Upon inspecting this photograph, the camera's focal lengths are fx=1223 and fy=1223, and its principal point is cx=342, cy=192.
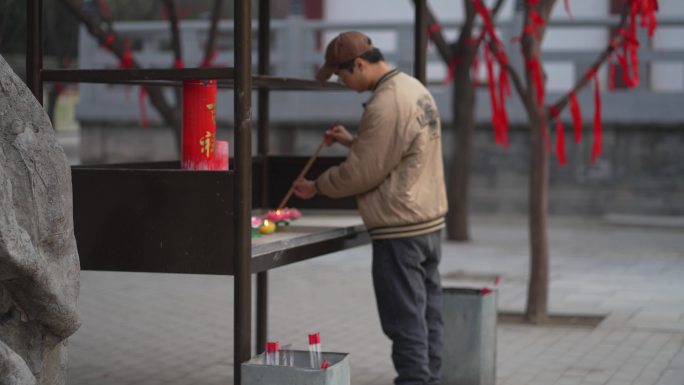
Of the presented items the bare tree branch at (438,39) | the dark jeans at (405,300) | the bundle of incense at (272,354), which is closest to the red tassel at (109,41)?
the bare tree branch at (438,39)

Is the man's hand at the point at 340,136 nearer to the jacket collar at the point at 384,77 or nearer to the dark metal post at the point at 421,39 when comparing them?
the jacket collar at the point at 384,77

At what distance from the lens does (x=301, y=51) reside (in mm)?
17594

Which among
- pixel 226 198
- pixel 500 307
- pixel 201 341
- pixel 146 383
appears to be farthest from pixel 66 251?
pixel 500 307

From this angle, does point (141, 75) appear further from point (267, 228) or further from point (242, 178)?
point (267, 228)

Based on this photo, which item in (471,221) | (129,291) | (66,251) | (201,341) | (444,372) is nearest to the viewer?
(66,251)

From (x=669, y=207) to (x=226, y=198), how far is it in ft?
41.0

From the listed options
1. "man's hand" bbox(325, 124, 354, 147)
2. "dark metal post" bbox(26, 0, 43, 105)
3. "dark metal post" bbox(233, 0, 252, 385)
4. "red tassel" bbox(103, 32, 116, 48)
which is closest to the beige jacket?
"man's hand" bbox(325, 124, 354, 147)

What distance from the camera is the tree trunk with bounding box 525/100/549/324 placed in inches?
316

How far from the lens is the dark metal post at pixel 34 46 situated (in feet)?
16.0

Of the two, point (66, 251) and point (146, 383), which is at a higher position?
point (66, 251)

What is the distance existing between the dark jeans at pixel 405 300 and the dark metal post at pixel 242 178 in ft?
2.98

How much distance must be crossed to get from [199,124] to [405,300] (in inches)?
44.6

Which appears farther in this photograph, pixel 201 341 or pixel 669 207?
pixel 669 207

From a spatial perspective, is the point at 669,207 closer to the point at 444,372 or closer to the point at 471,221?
the point at 471,221
